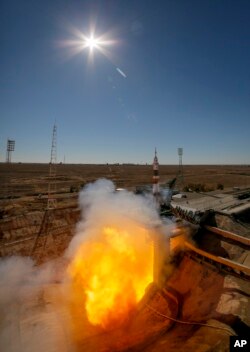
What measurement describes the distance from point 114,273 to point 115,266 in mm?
367

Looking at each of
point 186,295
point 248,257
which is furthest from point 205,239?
point 186,295

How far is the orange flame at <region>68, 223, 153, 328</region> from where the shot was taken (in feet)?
37.7

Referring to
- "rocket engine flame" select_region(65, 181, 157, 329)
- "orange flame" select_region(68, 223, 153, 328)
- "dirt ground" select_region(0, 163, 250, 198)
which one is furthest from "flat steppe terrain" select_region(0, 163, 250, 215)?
"orange flame" select_region(68, 223, 153, 328)

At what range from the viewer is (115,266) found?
13320 millimetres

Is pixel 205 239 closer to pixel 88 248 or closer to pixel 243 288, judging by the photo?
pixel 243 288

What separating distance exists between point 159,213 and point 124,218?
1891mm

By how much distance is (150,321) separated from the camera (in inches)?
402

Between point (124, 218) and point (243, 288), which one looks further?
point (124, 218)

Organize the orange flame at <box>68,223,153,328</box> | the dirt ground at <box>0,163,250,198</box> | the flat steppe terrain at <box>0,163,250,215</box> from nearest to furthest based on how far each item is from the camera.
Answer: the orange flame at <box>68,223,153,328</box>, the flat steppe terrain at <box>0,163,250,215</box>, the dirt ground at <box>0,163,250,198</box>

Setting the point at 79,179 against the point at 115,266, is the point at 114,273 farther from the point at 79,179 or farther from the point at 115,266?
the point at 79,179

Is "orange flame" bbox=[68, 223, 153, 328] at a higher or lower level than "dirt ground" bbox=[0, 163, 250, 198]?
lower

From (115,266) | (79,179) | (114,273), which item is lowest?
(114,273)

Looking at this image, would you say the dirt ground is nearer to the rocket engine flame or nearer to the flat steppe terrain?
the flat steppe terrain

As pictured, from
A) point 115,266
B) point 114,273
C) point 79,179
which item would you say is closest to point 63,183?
point 79,179
